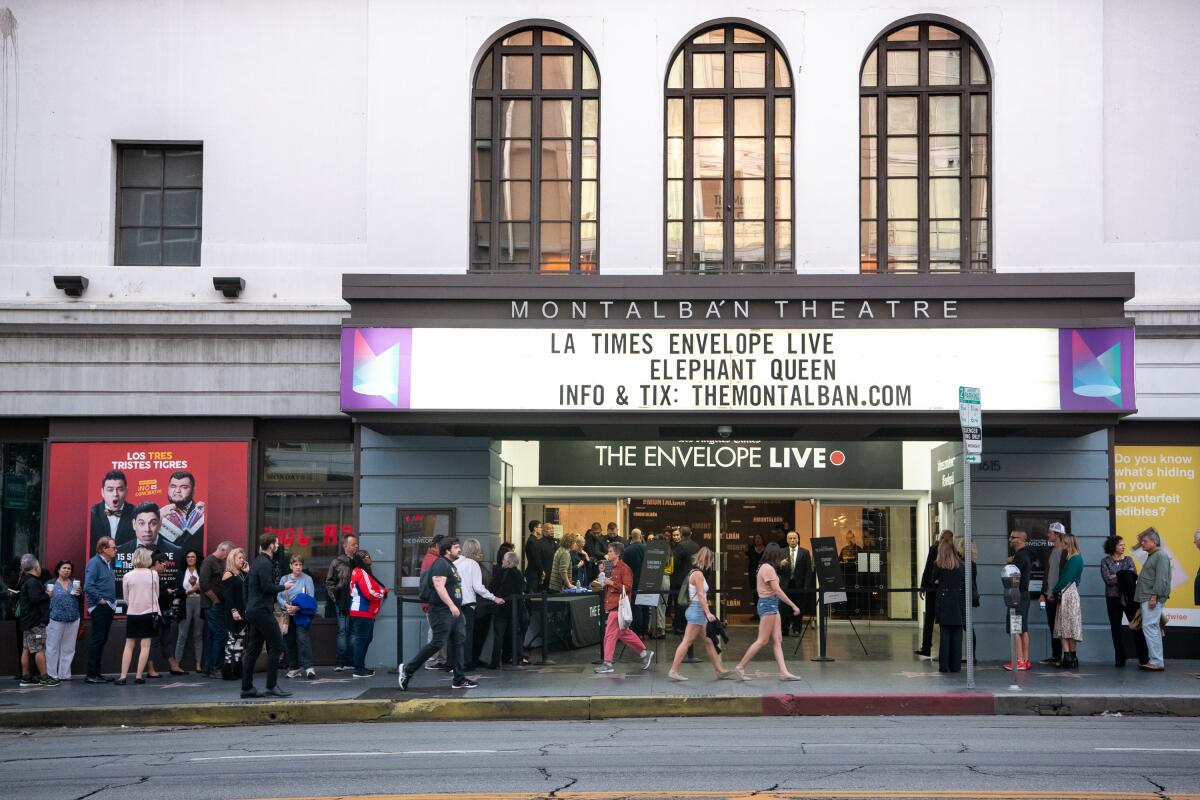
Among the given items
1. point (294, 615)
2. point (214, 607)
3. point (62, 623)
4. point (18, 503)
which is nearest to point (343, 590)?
point (294, 615)

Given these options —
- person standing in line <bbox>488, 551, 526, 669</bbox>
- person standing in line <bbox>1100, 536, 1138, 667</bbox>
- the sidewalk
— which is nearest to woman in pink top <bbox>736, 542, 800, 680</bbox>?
the sidewalk

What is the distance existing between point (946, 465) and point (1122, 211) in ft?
16.3

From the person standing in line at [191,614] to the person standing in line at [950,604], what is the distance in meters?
10.1

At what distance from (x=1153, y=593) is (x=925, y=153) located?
23.1 ft

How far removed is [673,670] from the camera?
16688 millimetres

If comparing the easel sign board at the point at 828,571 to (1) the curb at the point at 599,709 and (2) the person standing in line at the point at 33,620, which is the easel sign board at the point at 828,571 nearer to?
(1) the curb at the point at 599,709

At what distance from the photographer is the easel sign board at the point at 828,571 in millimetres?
20297

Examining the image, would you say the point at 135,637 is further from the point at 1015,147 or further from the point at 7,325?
the point at 1015,147

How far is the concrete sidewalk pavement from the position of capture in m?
15.0

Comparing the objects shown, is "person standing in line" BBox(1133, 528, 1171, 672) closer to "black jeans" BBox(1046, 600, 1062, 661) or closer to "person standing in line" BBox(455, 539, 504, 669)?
"black jeans" BBox(1046, 600, 1062, 661)

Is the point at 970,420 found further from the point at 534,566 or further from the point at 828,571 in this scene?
the point at 534,566

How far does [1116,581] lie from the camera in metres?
18.3

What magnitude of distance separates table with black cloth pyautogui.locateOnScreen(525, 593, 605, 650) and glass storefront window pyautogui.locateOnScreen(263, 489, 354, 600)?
3125 mm

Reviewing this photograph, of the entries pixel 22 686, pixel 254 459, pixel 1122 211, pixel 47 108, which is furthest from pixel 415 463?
pixel 1122 211
